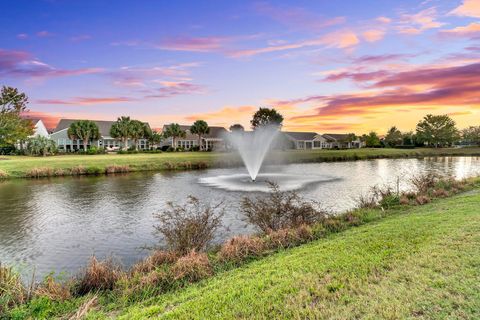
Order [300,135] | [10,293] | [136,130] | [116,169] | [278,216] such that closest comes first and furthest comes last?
1. [10,293]
2. [278,216]
3. [116,169]
4. [136,130]
5. [300,135]

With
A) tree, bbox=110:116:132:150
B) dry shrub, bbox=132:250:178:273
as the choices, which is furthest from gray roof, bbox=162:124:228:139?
dry shrub, bbox=132:250:178:273

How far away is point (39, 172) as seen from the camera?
113ft

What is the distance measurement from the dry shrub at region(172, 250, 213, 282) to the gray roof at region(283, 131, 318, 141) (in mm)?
90635

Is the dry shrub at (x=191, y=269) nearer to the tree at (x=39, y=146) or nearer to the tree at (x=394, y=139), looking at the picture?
the tree at (x=39, y=146)

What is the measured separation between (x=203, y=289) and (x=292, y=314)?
2300 millimetres

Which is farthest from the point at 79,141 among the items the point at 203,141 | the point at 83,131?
the point at 203,141

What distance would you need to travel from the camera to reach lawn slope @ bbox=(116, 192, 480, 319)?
4.74 meters

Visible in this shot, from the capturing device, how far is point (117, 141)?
7988 cm

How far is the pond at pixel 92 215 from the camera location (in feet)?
36.3

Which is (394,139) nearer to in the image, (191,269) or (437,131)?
(437,131)

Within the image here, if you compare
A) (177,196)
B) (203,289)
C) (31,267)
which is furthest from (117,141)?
(203,289)

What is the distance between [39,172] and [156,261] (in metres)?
32.3

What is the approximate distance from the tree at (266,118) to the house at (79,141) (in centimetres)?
3520

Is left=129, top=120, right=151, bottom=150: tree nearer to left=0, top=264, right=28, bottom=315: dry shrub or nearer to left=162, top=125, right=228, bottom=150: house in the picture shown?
left=162, top=125, right=228, bottom=150: house
